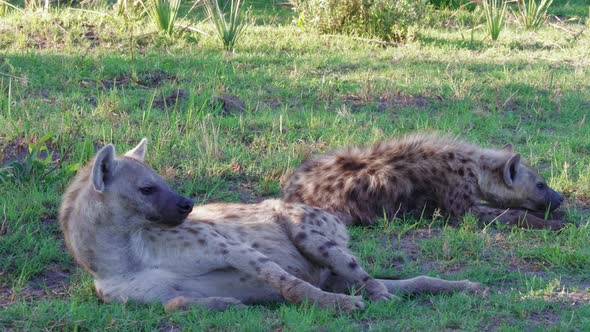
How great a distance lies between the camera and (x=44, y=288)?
13.5 feet

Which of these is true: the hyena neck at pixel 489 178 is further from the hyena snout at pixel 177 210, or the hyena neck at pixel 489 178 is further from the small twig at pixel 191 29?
the small twig at pixel 191 29

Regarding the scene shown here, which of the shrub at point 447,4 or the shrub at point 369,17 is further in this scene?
the shrub at point 447,4

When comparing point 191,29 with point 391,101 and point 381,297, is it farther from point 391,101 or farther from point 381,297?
point 381,297

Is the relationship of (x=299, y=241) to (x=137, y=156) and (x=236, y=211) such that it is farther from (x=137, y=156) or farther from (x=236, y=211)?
(x=137, y=156)

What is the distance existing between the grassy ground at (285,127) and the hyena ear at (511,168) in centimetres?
37

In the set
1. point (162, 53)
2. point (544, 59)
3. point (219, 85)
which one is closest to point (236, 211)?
point (219, 85)

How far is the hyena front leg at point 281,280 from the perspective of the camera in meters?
3.67

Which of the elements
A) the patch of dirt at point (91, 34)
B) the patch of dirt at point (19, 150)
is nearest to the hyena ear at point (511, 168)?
the patch of dirt at point (19, 150)

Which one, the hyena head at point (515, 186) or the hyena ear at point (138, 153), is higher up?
the hyena ear at point (138, 153)

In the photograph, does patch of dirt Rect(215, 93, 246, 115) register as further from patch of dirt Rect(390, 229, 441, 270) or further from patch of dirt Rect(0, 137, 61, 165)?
patch of dirt Rect(390, 229, 441, 270)

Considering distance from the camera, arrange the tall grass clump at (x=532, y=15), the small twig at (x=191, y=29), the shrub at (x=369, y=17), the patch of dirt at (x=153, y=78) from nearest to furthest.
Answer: the patch of dirt at (x=153, y=78)
the small twig at (x=191, y=29)
the shrub at (x=369, y=17)
the tall grass clump at (x=532, y=15)

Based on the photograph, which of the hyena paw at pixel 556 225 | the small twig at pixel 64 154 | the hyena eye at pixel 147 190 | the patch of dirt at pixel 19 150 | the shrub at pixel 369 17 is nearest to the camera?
the hyena eye at pixel 147 190

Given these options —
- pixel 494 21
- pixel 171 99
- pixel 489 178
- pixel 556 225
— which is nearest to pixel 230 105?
pixel 171 99

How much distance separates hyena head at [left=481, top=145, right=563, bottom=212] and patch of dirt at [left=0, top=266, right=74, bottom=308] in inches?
101
